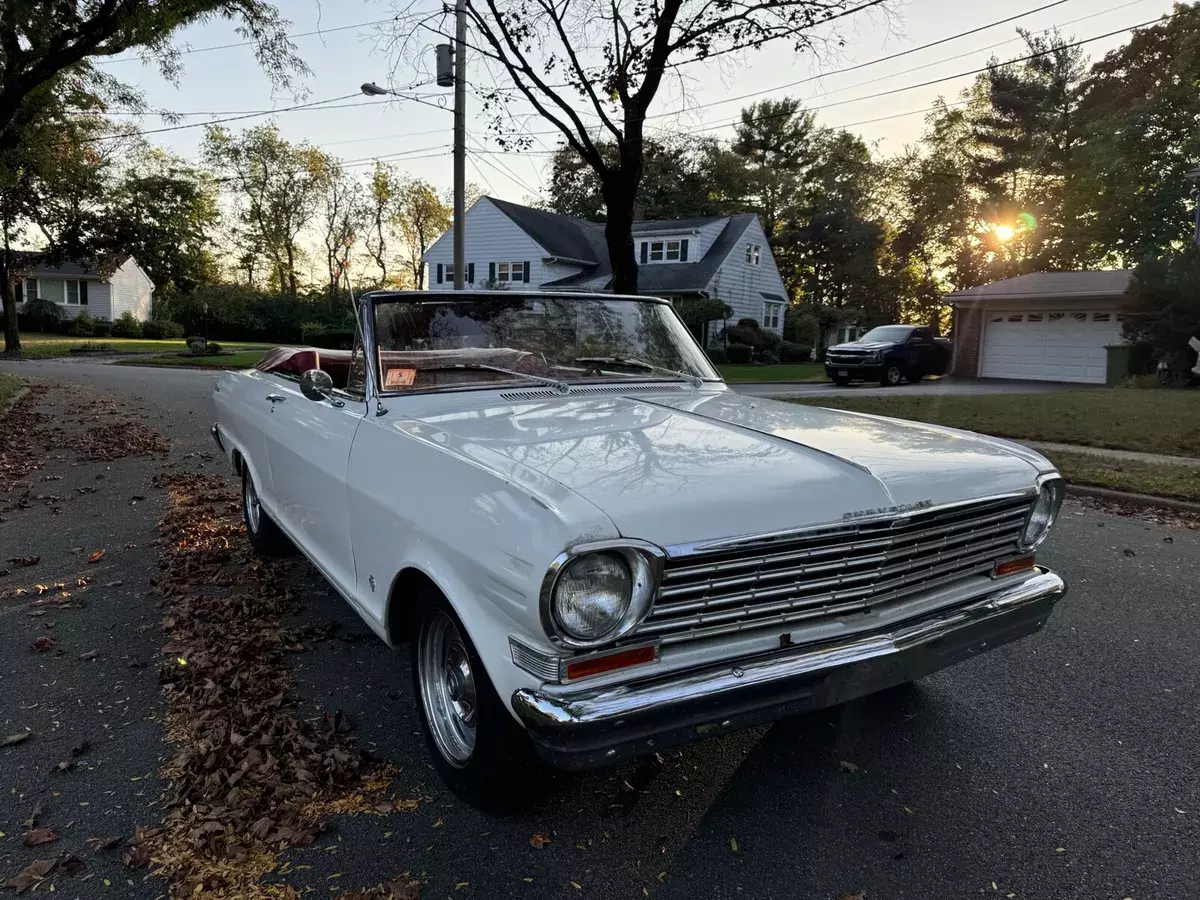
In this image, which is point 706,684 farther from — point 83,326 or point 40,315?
point 40,315

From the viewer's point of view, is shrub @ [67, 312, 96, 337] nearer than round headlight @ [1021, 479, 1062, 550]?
No

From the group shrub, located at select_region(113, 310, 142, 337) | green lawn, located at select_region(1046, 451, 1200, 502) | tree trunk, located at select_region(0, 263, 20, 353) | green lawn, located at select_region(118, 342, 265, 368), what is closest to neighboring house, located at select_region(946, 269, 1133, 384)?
green lawn, located at select_region(1046, 451, 1200, 502)

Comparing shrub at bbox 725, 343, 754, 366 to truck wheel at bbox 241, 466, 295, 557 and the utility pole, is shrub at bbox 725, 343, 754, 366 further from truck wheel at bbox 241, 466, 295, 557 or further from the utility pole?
truck wheel at bbox 241, 466, 295, 557

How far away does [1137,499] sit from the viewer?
7.01 meters

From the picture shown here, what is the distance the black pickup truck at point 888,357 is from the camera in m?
20.8

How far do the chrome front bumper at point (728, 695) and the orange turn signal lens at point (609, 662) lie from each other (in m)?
0.05

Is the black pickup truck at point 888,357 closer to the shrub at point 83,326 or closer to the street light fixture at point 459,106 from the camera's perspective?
the street light fixture at point 459,106

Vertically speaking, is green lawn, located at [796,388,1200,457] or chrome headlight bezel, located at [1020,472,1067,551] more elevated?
chrome headlight bezel, located at [1020,472,1067,551]

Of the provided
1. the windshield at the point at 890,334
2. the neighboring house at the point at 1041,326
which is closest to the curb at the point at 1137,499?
the windshield at the point at 890,334

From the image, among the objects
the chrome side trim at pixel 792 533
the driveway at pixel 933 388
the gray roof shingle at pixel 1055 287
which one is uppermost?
the gray roof shingle at pixel 1055 287

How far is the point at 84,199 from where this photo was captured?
29047 millimetres

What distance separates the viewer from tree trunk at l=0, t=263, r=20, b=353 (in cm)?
2966

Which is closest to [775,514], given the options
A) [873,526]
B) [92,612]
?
[873,526]

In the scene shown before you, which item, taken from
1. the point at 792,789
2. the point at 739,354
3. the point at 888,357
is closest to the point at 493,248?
the point at 739,354
